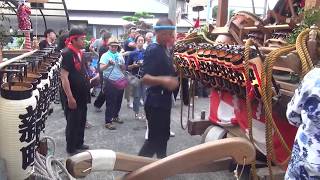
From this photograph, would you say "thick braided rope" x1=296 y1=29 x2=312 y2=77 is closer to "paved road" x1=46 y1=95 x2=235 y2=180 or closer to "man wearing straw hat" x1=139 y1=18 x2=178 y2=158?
"man wearing straw hat" x1=139 y1=18 x2=178 y2=158

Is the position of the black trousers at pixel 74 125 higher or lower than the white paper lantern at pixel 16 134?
lower

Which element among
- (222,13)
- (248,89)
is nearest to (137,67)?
(222,13)

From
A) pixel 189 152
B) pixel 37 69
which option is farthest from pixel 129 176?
pixel 37 69

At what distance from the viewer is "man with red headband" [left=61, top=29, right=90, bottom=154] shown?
4.34 m

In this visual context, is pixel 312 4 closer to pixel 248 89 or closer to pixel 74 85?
pixel 248 89

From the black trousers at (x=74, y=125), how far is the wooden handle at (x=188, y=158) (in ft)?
9.81

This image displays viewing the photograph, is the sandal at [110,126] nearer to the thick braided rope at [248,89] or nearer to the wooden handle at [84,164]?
the thick braided rope at [248,89]

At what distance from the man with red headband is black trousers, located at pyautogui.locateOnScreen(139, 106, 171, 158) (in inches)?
49.1

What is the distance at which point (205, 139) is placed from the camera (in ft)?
12.6

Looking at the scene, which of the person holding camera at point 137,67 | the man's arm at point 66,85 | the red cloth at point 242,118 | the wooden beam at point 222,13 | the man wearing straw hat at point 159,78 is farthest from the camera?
the person holding camera at point 137,67

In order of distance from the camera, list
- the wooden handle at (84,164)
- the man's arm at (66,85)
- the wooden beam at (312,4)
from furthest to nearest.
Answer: the man's arm at (66,85)
the wooden beam at (312,4)
the wooden handle at (84,164)

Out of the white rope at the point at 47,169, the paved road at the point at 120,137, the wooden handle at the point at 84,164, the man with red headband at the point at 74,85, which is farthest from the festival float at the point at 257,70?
the man with red headband at the point at 74,85

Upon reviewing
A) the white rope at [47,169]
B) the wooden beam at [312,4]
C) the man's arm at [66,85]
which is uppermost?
the wooden beam at [312,4]

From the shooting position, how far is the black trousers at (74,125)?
462 centimetres
